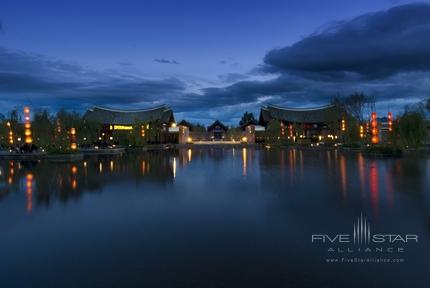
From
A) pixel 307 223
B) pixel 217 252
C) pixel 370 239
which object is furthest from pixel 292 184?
pixel 217 252

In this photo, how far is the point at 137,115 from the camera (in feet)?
249

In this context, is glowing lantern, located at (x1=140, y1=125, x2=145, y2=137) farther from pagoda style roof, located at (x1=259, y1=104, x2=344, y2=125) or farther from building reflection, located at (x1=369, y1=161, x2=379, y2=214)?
building reflection, located at (x1=369, y1=161, x2=379, y2=214)

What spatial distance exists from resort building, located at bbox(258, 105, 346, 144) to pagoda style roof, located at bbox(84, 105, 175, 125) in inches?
891

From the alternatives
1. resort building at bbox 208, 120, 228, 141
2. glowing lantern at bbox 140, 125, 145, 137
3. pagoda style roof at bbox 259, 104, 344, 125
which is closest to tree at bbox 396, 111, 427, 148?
glowing lantern at bbox 140, 125, 145, 137

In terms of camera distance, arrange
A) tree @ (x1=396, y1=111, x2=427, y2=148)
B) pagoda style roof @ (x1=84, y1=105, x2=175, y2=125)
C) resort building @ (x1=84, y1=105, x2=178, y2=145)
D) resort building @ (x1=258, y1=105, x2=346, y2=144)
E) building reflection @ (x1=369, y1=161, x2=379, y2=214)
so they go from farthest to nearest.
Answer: pagoda style roof @ (x1=84, y1=105, x2=175, y2=125) < resort building @ (x1=84, y1=105, x2=178, y2=145) < resort building @ (x1=258, y1=105, x2=346, y2=144) < tree @ (x1=396, y1=111, x2=427, y2=148) < building reflection @ (x1=369, y1=161, x2=379, y2=214)

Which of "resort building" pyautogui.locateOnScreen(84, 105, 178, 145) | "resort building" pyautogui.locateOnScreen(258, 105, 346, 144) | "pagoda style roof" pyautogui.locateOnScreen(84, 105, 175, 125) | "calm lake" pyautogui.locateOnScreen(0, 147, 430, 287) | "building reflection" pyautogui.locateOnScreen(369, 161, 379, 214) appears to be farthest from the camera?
"pagoda style roof" pyautogui.locateOnScreen(84, 105, 175, 125)

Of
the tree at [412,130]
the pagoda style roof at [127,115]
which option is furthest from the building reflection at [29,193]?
the pagoda style roof at [127,115]

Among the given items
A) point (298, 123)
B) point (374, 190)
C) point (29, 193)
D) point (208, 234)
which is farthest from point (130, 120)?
point (208, 234)

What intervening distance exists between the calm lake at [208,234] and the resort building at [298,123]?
5572cm

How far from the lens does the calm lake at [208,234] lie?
5453 millimetres

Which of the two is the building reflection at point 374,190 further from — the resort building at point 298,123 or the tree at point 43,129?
the resort building at point 298,123

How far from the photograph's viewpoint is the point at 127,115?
76.4 metres

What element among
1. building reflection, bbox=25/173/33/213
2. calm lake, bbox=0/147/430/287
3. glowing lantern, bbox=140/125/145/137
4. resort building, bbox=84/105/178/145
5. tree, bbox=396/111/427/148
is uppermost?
resort building, bbox=84/105/178/145

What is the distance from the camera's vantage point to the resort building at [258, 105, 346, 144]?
228 ft
